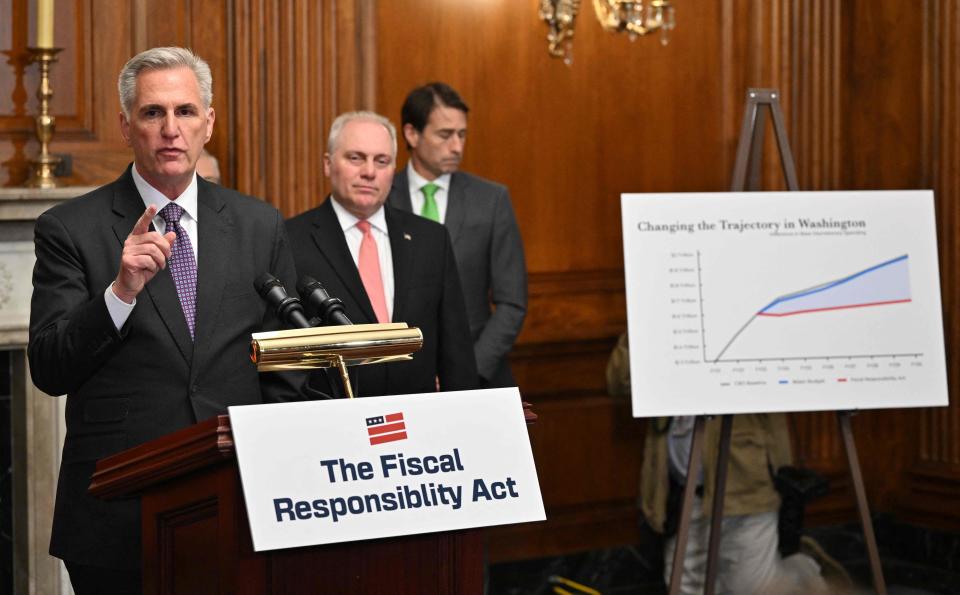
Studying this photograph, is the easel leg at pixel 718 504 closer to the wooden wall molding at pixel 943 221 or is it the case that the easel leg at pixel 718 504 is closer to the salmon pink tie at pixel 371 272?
the salmon pink tie at pixel 371 272

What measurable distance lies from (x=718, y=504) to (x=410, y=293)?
1316 mm

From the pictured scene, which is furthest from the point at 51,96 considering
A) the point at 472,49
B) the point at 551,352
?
the point at 551,352

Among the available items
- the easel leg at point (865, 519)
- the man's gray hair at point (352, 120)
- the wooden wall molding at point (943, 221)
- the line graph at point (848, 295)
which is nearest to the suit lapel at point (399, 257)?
the man's gray hair at point (352, 120)

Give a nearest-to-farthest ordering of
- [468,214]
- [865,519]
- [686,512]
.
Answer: [686,512] → [865,519] → [468,214]

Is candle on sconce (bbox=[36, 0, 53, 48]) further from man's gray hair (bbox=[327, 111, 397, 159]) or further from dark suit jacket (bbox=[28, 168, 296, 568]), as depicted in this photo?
dark suit jacket (bbox=[28, 168, 296, 568])

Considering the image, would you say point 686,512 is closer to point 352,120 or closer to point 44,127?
point 352,120

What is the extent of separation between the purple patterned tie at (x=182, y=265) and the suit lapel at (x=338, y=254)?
2.83 ft

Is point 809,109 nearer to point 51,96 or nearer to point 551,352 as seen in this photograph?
point 551,352

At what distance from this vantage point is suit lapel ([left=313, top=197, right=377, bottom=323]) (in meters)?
3.15

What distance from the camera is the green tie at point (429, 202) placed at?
424 centimetres

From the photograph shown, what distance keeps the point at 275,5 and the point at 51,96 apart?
2.84ft

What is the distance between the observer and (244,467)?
1.79 metres

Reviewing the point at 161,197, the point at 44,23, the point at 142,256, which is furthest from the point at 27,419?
the point at 142,256

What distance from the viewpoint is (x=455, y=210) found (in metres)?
4.25
